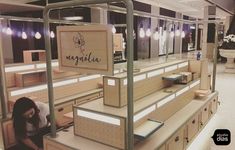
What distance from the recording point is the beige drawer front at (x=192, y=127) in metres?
3.55

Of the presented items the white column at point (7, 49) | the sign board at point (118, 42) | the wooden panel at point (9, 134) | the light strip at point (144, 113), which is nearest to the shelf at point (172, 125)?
the light strip at point (144, 113)

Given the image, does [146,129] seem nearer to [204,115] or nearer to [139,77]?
[139,77]

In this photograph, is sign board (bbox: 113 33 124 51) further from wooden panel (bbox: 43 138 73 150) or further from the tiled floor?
wooden panel (bbox: 43 138 73 150)

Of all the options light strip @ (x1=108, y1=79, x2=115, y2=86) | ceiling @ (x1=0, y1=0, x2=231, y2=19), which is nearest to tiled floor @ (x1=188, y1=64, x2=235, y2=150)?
light strip @ (x1=108, y1=79, x2=115, y2=86)

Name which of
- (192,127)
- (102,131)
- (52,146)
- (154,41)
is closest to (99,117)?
(102,131)

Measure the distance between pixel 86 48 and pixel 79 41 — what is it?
0.12 m

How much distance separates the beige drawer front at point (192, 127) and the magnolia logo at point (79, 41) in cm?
223

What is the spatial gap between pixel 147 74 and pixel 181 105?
1161mm

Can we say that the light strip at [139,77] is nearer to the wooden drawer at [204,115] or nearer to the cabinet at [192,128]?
the cabinet at [192,128]

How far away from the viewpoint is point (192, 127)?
12.2 feet

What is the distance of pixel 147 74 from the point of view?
324 cm

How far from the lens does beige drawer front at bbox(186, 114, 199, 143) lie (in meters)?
3.55

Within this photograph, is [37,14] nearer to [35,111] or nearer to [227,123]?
[35,111]

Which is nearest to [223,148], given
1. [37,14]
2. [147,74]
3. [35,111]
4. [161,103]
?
[161,103]
